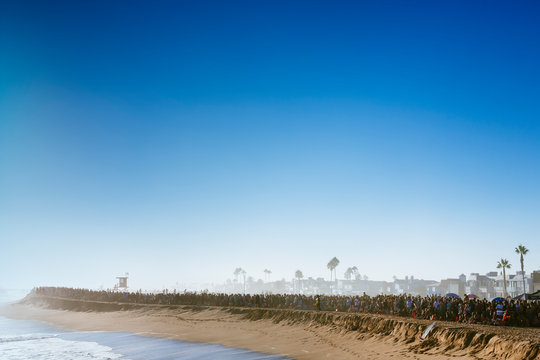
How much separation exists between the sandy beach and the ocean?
68.8 inches

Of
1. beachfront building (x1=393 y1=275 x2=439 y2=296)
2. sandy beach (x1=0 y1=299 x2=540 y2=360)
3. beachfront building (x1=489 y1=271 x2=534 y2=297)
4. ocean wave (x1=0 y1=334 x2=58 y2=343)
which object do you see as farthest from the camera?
beachfront building (x1=393 y1=275 x2=439 y2=296)

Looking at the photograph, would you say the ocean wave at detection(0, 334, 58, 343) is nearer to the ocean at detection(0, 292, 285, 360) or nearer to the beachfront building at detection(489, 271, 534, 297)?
the ocean at detection(0, 292, 285, 360)

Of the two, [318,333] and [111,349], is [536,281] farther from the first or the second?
[111,349]

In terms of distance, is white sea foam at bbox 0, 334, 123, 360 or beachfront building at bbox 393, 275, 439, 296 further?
beachfront building at bbox 393, 275, 439, 296

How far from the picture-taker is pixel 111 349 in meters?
25.3

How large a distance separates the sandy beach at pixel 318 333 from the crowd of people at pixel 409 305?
2156mm

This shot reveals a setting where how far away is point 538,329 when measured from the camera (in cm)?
1914

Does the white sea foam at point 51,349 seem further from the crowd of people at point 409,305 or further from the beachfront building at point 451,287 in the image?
the beachfront building at point 451,287

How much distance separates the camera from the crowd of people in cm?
2111

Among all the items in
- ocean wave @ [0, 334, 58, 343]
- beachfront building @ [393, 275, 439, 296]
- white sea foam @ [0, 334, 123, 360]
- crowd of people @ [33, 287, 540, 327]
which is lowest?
beachfront building @ [393, 275, 439, 296]

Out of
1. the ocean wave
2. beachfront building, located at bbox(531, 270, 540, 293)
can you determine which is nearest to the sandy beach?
the ocean wave

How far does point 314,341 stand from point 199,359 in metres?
7.37

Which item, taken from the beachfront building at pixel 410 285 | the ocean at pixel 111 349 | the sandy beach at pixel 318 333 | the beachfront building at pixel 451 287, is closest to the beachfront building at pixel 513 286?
the beachfront building at pixel 451 287

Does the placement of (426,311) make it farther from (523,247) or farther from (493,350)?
(523,247)
